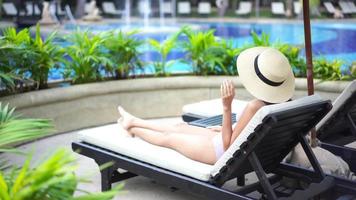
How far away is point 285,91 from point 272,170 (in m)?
0.66

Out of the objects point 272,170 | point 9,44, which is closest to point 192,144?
point 272,170

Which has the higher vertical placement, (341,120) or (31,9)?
(31,9)

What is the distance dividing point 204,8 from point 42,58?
21.1m

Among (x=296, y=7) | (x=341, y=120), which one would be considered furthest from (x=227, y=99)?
(x=296, y=7)

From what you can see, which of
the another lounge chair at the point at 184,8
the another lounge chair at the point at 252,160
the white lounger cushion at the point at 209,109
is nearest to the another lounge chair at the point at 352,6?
the another lounge chair at the point at 184,8

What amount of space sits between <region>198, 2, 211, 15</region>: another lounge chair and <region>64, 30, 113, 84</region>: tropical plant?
1995 centimetres

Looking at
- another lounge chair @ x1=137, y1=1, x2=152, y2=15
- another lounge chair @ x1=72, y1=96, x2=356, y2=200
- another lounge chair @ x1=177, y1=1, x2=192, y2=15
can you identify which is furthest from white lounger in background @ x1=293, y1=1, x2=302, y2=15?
another lounge chair @ x1=72, y1=96, x2=356, y2=200

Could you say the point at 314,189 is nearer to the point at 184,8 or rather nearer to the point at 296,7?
the point at 296,7

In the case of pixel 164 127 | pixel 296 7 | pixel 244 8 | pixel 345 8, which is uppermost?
pixel 244 8

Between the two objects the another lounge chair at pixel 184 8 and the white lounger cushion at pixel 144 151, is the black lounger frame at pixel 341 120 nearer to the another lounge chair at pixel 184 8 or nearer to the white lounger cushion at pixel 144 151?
the white lounger cushion at pixel 144 151

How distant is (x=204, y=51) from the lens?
6.94 metres

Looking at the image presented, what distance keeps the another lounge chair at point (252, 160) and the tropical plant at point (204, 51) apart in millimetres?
A: 3131

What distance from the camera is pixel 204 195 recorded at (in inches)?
130

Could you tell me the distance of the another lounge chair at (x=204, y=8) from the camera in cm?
2610
